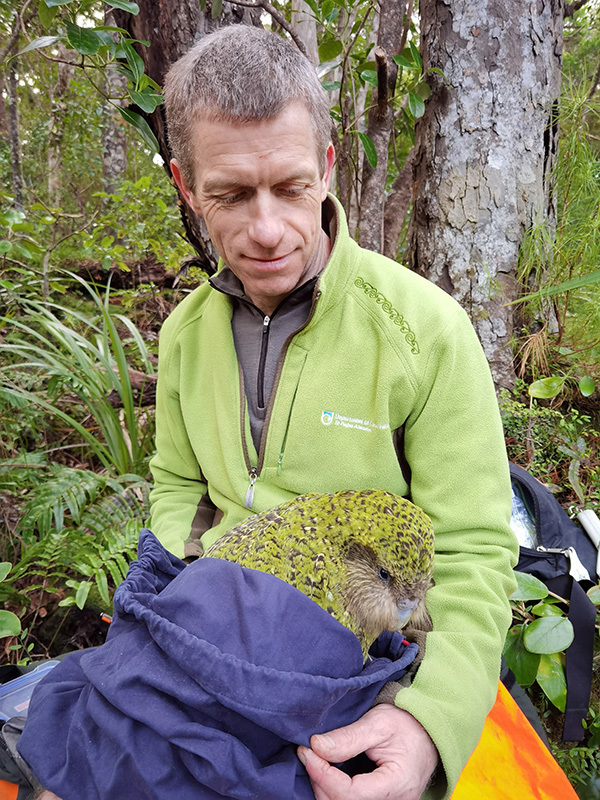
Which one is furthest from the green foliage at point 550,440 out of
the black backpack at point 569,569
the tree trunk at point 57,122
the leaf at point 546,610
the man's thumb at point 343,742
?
the tree trunk at point 57,122

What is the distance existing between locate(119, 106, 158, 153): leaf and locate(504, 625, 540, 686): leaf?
2962mm

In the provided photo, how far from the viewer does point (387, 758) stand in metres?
1.32

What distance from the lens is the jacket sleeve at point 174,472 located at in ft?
7.20

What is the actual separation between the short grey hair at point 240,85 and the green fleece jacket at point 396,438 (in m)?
0.45

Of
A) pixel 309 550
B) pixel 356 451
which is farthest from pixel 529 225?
pixel 309 550

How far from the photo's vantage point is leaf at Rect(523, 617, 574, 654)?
6.92ft

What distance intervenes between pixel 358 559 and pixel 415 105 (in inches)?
108

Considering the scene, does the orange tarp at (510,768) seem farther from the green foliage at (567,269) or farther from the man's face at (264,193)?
the green foliage at (567,269)

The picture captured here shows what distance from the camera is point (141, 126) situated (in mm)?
2732

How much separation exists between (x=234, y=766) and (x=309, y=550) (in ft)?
1.66

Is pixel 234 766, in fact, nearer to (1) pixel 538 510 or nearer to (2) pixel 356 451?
(2) pixel 356 451

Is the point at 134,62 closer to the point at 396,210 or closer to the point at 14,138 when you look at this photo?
the point at 396,210

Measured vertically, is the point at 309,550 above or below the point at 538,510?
above

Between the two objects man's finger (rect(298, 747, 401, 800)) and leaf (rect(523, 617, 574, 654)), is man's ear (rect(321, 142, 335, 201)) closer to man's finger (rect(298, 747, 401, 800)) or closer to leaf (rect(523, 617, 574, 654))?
man's finger (rect(298, 747, 401, 800))
